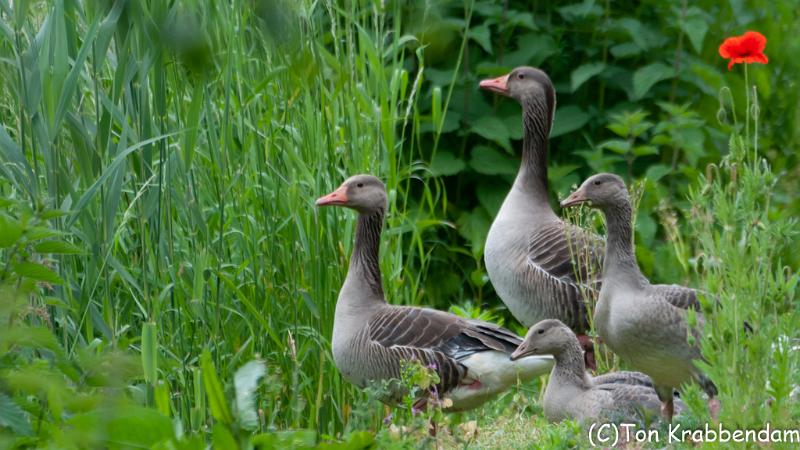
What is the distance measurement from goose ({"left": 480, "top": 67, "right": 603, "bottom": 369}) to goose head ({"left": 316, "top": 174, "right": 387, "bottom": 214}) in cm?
122

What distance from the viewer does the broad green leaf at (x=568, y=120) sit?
7457 millimetres

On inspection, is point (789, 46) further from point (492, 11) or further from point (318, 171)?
point (318, 171)

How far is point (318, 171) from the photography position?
197 inches

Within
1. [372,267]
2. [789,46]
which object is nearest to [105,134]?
[372,267]

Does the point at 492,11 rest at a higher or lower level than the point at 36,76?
lower

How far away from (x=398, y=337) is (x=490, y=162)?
9.07 feet

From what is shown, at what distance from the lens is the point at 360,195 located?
4887mm

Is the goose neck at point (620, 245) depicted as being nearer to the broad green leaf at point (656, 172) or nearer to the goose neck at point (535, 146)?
the goose neck at point (535, 146)

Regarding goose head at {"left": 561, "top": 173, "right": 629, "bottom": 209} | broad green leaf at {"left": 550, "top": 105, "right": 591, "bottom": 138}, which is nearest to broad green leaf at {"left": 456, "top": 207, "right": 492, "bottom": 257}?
broad green leaf at {"left": 550, "top": 105, "right": 591, "bottom": 138}

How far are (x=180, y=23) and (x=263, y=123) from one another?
3390 millimetres

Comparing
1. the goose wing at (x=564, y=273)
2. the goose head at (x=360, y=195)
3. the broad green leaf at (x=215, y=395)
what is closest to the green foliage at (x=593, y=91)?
the goose wing at (x=564, y=273)

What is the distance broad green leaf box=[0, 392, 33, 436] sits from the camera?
2584 mm

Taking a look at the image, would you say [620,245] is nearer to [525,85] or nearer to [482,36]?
[525,85]

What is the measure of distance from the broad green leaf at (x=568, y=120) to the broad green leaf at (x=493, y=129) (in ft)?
1.08
